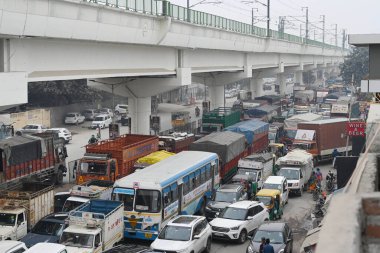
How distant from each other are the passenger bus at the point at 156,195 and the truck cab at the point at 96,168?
2685mm

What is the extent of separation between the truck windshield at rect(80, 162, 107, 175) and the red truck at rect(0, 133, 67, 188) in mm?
3109

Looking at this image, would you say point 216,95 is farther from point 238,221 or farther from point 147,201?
point 147,201

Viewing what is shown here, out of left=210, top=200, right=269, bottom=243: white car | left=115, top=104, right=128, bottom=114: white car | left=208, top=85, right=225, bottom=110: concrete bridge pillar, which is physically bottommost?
left=210, top=200, right=269, bottom=243: white car

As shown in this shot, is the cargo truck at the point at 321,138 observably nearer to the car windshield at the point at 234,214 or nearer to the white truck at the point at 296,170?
the white truck at the point at 296,170

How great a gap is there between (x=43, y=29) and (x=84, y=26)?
2689 mm

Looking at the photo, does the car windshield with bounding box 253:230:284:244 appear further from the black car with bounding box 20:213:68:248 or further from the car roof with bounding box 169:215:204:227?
the black car with bounding box 20:213:68:248

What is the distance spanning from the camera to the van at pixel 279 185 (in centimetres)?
2352

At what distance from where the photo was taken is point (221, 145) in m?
26.2

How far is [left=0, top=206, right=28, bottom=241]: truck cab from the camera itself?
57.2ft

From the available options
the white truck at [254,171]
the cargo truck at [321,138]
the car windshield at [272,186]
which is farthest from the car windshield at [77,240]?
the cargo truck at [321,138]

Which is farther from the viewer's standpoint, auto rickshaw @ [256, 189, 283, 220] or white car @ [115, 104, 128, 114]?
white car @ [115, 104, 128, 114]

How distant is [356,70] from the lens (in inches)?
3644

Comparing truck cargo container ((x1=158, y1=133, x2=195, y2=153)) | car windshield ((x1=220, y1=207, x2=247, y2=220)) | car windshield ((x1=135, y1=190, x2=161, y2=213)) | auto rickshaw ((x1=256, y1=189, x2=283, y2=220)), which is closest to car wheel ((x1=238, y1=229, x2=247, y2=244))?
car windshield ((x1=220, y1=207, x2=247, y2=220))

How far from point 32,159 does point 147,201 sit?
943cm
